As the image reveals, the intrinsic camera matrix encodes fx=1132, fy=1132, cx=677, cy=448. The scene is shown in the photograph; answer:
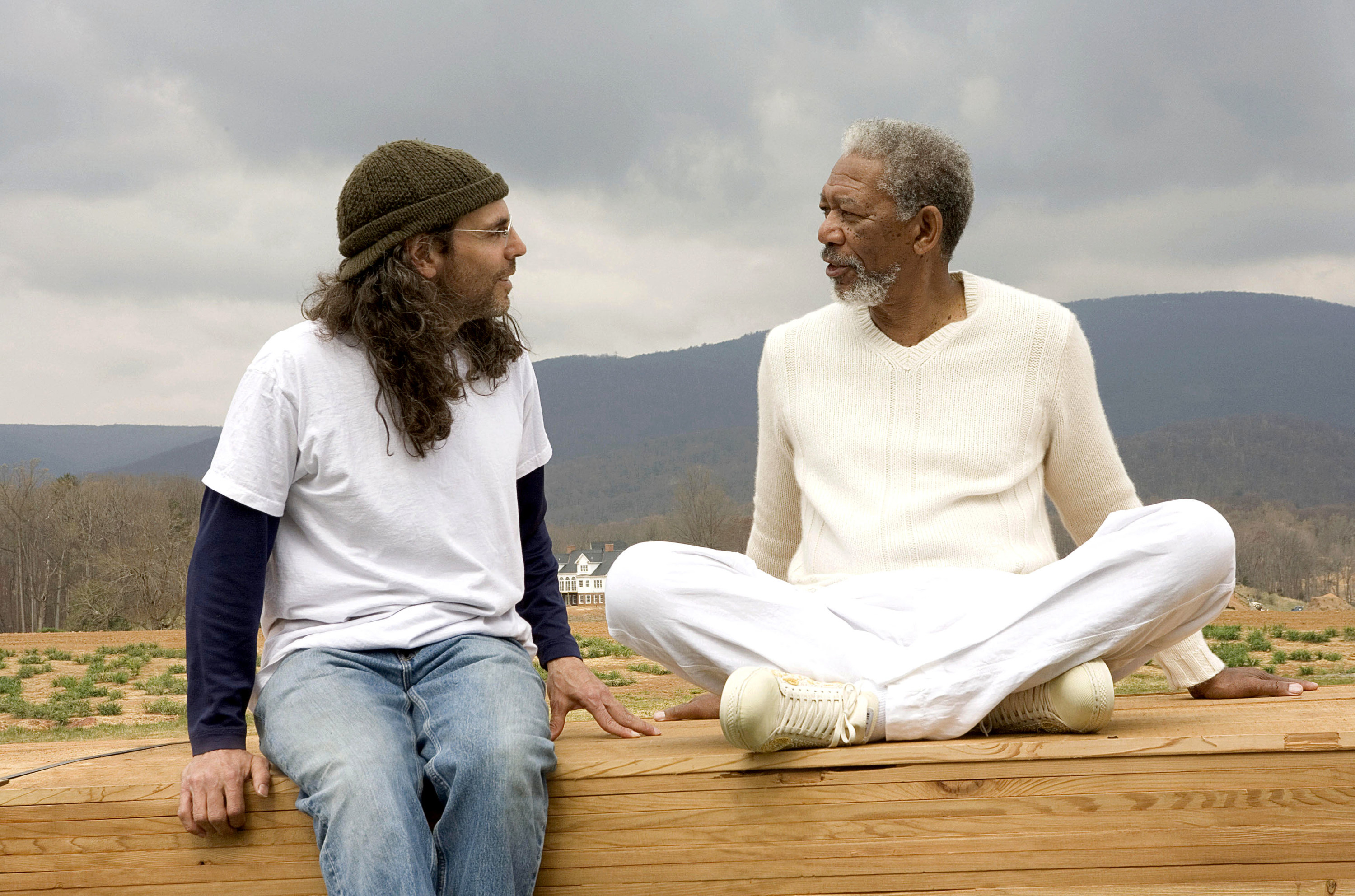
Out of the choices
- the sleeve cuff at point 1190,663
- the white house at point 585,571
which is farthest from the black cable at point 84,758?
the white house at point 585,571

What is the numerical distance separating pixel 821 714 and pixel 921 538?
74cm

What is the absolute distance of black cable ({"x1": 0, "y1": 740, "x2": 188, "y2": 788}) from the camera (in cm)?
238

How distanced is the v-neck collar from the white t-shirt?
4.01 feet

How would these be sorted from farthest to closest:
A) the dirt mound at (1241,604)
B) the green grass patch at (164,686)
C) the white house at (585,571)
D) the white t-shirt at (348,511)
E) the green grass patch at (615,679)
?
the white house at (585,571), the dirt mound at (1241,604), the green grass patch at (615,679), the green grass patch at (164,686), the white t-shirt at (348,511)

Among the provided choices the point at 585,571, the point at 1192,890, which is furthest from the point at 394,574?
the point at 585,571

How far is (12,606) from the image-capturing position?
47.1 metres

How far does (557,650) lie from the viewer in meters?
2.69

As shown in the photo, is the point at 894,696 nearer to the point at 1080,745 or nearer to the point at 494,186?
the point at 1080,745

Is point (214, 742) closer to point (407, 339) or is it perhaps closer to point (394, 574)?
point (394, 574)

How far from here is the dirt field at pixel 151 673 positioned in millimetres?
10062

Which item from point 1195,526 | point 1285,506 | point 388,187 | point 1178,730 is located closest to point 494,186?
point 388,187

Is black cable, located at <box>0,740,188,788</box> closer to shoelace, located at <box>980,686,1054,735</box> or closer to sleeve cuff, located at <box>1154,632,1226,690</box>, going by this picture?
shoelace, located at <box>980,686,1054,735</box>

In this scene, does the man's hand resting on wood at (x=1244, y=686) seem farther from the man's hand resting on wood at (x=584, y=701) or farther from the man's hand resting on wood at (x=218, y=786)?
the man's hand resting on wood at (x=218, y=786)

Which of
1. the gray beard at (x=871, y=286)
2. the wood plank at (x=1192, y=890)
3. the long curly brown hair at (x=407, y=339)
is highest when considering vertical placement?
the gray beard at (x=871, y=286)
